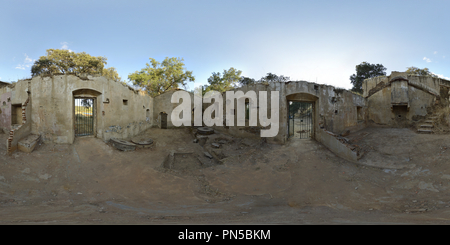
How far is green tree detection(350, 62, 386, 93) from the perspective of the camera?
27203mm

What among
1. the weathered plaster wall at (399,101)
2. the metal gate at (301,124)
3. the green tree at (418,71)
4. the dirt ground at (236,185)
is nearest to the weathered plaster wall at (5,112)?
the dirt ground at (236,185)

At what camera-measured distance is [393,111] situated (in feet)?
44.3

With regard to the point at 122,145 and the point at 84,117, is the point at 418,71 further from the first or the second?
the point at 84,117

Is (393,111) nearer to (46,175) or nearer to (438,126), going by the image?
(438,126)

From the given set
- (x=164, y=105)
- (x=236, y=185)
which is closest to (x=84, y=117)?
(x=164, y=105)

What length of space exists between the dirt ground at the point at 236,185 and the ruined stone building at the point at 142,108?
0.90 metres

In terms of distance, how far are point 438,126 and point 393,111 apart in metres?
3.25

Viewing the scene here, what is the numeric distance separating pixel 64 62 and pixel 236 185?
25.8m

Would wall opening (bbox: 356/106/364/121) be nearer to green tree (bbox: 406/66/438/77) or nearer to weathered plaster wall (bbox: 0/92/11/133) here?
green tree (bbox: 406/66/438/77)

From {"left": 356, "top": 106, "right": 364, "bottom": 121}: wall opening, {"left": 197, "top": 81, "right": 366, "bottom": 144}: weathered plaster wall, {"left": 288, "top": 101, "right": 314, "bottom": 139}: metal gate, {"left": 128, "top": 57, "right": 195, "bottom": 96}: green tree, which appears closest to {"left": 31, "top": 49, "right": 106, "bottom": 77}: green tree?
{"left": 128, "top": 57, "right": 195, "bottom": 96}: green tree

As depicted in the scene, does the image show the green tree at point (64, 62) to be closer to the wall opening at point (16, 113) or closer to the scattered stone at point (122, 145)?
the wall opening at point (16, 113)
